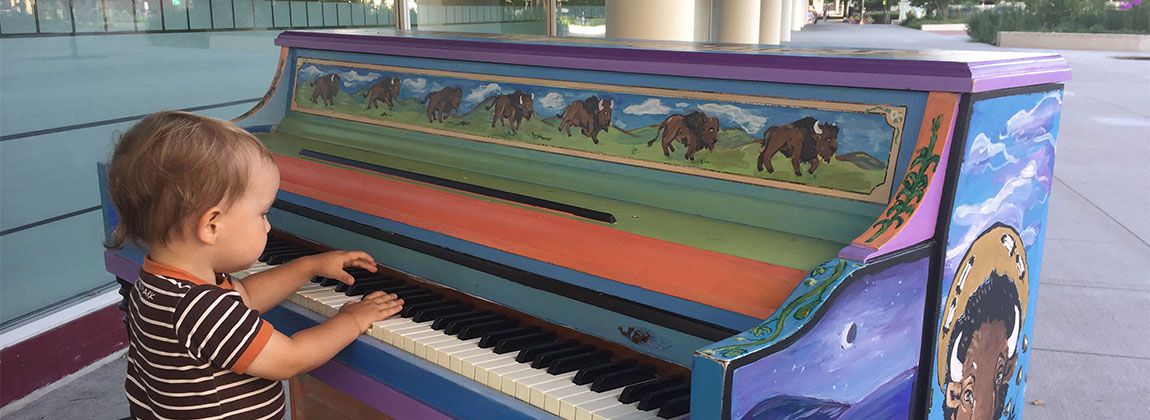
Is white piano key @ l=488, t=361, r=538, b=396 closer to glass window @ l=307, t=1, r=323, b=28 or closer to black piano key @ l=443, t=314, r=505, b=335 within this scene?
black piano key @ l=443, t=314, r=505, b=335

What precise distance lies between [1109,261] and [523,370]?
4861 mm

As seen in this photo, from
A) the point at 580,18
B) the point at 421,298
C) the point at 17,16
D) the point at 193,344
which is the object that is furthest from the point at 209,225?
the point at 580,18

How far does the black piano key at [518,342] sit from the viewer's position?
1.76 meters

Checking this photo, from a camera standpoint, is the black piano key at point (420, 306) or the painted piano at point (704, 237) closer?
the painted piano at point (704, 237)

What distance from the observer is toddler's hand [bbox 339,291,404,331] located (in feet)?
6.32

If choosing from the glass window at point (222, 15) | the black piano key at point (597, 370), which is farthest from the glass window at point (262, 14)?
the black piano key at point (597, 370)

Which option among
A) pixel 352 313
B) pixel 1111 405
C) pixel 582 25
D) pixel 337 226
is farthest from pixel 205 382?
pixel 582 25

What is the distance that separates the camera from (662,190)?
202 centimetres

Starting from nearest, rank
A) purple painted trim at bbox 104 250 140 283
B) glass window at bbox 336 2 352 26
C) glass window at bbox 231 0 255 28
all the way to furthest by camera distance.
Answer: purple painted trim at bbox 104 250 140 283, glass window at bbox 231 0 255 28, glass window at bbox 336 2 352 26

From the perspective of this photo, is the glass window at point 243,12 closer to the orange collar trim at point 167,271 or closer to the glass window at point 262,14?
the glass window at point 262,14

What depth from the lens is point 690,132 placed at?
2014mm

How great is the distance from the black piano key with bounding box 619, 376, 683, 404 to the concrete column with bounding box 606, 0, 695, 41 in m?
4.52

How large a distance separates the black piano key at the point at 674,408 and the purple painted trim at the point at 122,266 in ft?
5.98

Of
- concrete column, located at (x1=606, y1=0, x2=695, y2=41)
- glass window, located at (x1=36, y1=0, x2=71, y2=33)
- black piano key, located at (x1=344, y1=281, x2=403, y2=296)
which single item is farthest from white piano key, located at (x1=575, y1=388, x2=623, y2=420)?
concrete column, located at (x1=606, y1=0, x2=695, y2=41)
